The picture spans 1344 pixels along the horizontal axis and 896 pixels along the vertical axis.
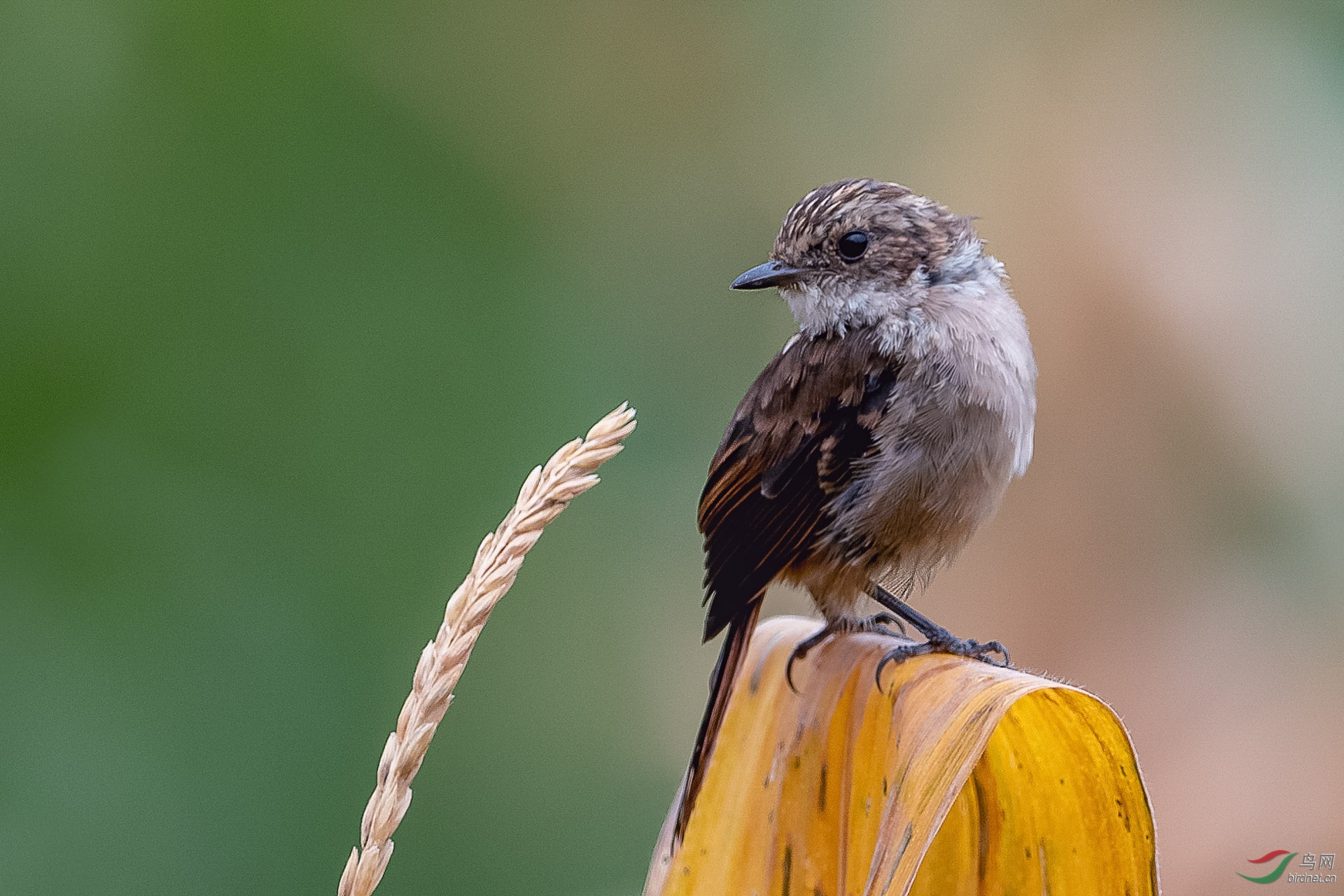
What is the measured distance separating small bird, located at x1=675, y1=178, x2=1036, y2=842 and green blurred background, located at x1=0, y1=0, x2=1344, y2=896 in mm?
738

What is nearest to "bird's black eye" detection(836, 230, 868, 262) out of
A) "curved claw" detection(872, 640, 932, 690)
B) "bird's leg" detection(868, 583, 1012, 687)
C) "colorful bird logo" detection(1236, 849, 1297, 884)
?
"bird's leg" detection(868, 583, 1012, 687)

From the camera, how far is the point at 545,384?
10.1 ft

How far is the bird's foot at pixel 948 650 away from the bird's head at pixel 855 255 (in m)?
0.61

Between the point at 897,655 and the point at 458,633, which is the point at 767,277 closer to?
the point at 897,655

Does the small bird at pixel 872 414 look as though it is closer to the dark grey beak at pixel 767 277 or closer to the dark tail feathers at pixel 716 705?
the dark grey beak at pixel 767 277

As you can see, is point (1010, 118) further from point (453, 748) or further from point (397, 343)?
point (453, 748)

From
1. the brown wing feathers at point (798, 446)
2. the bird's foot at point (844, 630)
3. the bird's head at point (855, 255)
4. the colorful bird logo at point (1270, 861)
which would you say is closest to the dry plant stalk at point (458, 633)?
the bird's foot at point (844, 630)

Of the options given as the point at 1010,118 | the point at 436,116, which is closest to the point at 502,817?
the point at 436,116

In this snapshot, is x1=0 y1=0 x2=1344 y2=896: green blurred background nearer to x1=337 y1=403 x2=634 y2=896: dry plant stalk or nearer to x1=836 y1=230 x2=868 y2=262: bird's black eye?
x1=836 y1=230 x2=868 y2=262: bird's black eye

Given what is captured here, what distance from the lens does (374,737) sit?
2.79 m

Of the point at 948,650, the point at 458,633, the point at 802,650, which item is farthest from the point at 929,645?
the point at 458,633

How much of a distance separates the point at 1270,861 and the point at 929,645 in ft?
4.02

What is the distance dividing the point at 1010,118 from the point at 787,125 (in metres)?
0.60

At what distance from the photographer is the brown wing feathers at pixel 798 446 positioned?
6.85 ft
